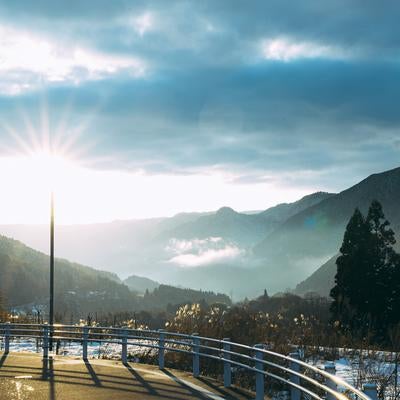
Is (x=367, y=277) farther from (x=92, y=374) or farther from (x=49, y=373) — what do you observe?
(x=49, y=373)

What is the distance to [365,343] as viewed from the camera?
18891 millimetres

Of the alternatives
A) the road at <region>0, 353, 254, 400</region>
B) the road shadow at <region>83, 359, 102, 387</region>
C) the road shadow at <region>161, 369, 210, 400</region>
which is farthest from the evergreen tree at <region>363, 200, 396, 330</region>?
the road shadow at <region>161, 369, 210, 400</region>

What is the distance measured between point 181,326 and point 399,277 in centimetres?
3578

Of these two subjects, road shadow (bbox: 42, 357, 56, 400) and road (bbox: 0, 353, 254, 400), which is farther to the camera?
road shadow (bbox: 42, 357, 56, 400)

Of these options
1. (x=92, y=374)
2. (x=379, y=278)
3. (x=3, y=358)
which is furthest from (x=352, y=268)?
(x=92, y=374)

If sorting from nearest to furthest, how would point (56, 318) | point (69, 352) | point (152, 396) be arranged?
1. point (152, 396)
2. point (69, 352)
3. point (56, 318)

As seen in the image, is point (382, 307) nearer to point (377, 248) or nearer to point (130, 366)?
point (377, 248)

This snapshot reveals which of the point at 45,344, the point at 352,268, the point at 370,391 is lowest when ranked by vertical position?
the point at 45,344

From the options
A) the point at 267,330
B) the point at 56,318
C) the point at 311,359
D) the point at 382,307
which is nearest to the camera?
the point at 311,359

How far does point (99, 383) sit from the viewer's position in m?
15.8

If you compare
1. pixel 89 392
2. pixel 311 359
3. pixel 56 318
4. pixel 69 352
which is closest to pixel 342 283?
pixel 56 318

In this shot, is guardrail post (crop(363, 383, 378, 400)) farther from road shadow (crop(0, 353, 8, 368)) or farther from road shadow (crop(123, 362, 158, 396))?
road shadow (crop(0, 353, 8, 368))

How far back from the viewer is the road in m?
13.9

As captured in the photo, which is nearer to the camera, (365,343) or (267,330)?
(365,343)
